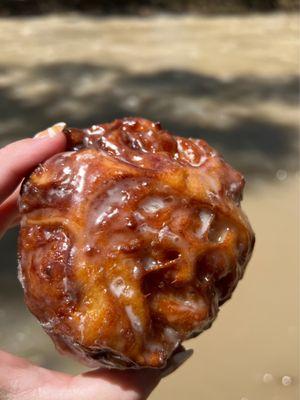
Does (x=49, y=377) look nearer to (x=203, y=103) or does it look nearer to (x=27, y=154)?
(x=27, y=154)

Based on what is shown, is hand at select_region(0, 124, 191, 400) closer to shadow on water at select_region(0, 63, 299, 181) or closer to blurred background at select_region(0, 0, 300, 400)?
blurred background at select_region(0, 0, 300, 400)

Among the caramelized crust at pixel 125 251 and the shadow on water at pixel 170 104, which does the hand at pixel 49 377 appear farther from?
the shadow on water at pixel 170 104

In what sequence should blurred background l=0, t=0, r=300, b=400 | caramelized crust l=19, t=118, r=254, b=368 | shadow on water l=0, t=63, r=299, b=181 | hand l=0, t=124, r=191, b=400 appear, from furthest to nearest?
shadow on water l=0, t=63, r=299, b=181 < blurred background l=0, t=0, r=300, b=400 < hand l=0, t=124, r=191, b=400 < caramelized crust l=19, t=118, r=254, b=368

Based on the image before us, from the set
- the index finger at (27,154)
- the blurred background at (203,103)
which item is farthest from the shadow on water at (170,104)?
the index finger at (27,154)

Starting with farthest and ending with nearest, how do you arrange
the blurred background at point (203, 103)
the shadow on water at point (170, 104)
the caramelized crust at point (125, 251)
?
the shadow on water at point (170, 104) < the blurred background at point (203, 103) < the caramelized crust at point (125, 251)

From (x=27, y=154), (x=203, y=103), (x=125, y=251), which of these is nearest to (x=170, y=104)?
(x=203, y=103)

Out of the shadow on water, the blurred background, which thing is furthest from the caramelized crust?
the shadow on water
